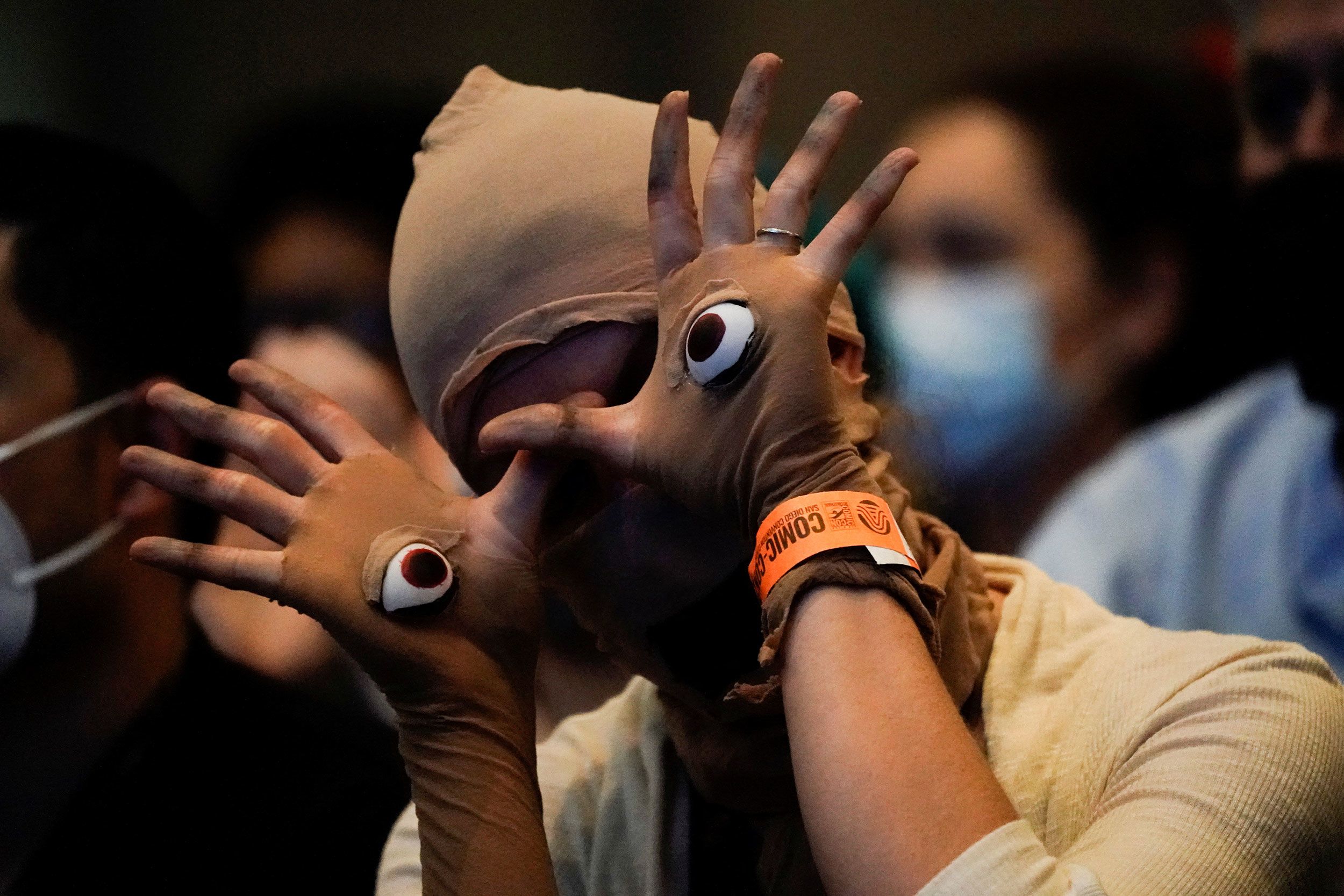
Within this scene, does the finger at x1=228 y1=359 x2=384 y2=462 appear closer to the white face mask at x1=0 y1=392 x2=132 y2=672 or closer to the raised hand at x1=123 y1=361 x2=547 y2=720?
the raised hand at x1=123 y1=361 x2=547 y2=720

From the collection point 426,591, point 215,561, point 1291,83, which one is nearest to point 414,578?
point 426,591

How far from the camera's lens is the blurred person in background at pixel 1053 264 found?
1354 mm

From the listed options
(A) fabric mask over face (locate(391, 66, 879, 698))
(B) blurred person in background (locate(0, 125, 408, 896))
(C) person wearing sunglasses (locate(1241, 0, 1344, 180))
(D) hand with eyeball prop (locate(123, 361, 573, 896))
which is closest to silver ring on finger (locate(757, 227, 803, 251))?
(A) fabric mask over face (locate(391, 66, 879, 698))

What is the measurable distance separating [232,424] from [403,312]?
16 centimetres

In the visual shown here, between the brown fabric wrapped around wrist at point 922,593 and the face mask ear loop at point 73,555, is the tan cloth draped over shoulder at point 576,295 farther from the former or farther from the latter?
the face mask ear loop at point 73,555

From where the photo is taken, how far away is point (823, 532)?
0.75 meters

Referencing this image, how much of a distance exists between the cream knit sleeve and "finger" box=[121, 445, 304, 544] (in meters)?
0.50

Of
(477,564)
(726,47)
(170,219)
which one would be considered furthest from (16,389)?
(726,47)

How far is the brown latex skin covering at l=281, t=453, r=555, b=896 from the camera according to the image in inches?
33.9

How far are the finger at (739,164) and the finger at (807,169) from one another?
0.02 meters

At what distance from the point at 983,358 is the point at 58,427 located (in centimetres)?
95

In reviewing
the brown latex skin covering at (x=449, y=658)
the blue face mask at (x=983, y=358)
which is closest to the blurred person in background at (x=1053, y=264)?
the blue face mask at (x=983, y=358)

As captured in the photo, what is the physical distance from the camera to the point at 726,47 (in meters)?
1.29

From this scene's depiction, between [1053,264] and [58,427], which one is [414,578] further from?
[1053,264]
